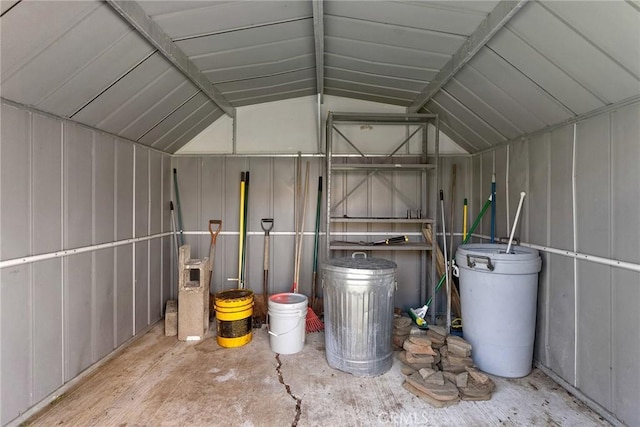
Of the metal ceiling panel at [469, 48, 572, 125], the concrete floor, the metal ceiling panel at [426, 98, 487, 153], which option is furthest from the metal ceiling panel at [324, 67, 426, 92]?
the concrete floor

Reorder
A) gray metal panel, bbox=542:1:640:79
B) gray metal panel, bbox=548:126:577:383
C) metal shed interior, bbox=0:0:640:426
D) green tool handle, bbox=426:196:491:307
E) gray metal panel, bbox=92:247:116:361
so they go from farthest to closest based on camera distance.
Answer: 1. green tool handle, bbox=426:196:491:307
2. gray metal panel, bbox=92:247:116:361
3. gray metal panel, bbox=548:126:577:383
4. metal shed interior, bbox=0:0:640:426
5. gray metal panel, bbox=542:1:640:79

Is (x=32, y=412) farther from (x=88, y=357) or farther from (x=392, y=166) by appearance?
(x=392, y=166)

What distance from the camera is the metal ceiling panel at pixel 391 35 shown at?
2076mm

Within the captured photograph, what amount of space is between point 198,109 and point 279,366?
2.49 meters

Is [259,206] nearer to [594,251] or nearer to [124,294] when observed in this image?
[124,294]

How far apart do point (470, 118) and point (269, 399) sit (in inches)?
112

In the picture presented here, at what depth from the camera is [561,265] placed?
7.47 feet

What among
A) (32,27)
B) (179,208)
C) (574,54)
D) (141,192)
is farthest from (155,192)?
(574,54)

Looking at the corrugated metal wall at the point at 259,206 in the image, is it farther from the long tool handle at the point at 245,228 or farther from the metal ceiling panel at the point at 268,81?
the metal ceiling panel at the point at 268,81

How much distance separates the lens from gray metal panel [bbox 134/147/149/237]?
3.00 meters

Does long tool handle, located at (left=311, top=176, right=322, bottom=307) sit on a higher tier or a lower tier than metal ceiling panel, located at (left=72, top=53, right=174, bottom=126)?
lower

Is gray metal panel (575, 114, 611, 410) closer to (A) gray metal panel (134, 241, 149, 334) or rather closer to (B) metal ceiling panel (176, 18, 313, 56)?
(B) metal ceiling panel (176, 18, 313, 56)

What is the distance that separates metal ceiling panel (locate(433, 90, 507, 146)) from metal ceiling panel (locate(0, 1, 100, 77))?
263 cm

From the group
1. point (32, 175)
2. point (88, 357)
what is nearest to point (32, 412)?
point (88, 357)
